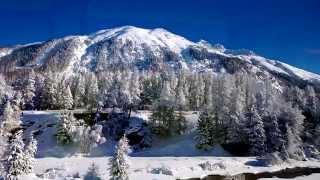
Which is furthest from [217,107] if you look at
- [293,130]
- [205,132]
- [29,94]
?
[29,94]

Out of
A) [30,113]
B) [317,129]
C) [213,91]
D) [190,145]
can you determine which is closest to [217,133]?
[190,145]

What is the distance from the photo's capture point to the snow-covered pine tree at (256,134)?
95.6m

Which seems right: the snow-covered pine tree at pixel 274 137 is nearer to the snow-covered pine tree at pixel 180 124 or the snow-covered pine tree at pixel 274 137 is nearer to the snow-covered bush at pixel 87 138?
the snow-covered pine tree at pixel 180 124

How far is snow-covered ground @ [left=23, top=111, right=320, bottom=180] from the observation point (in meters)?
69.6

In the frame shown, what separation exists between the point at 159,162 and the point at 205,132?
85.0ft

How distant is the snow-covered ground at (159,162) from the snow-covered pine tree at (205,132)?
5.47ft

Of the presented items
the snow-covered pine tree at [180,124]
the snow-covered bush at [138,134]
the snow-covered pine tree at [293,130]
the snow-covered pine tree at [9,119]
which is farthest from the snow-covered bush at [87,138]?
the snow-covered pine tree at [293,130]

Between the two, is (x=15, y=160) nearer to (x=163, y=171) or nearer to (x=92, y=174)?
(x=92, y=174)

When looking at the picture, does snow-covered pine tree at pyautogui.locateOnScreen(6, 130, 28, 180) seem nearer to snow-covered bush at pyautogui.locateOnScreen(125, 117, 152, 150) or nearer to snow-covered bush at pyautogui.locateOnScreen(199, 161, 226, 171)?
snow-covered bush at pyautogui.locateOnScreen(199, 161, 226, 171)

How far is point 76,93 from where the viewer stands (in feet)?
511

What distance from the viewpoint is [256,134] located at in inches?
3804

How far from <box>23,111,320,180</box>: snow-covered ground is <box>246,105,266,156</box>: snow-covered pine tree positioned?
5985 millimetres

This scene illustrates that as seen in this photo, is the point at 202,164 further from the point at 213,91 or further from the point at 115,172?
the point at 213,91

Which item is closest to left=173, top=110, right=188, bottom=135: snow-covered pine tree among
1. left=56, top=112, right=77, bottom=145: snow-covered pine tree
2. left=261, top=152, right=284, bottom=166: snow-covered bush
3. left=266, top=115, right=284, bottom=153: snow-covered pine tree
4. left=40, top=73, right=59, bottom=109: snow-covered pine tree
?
left=266, top=115, right=284, bottom=153: snow-covered pine tree
